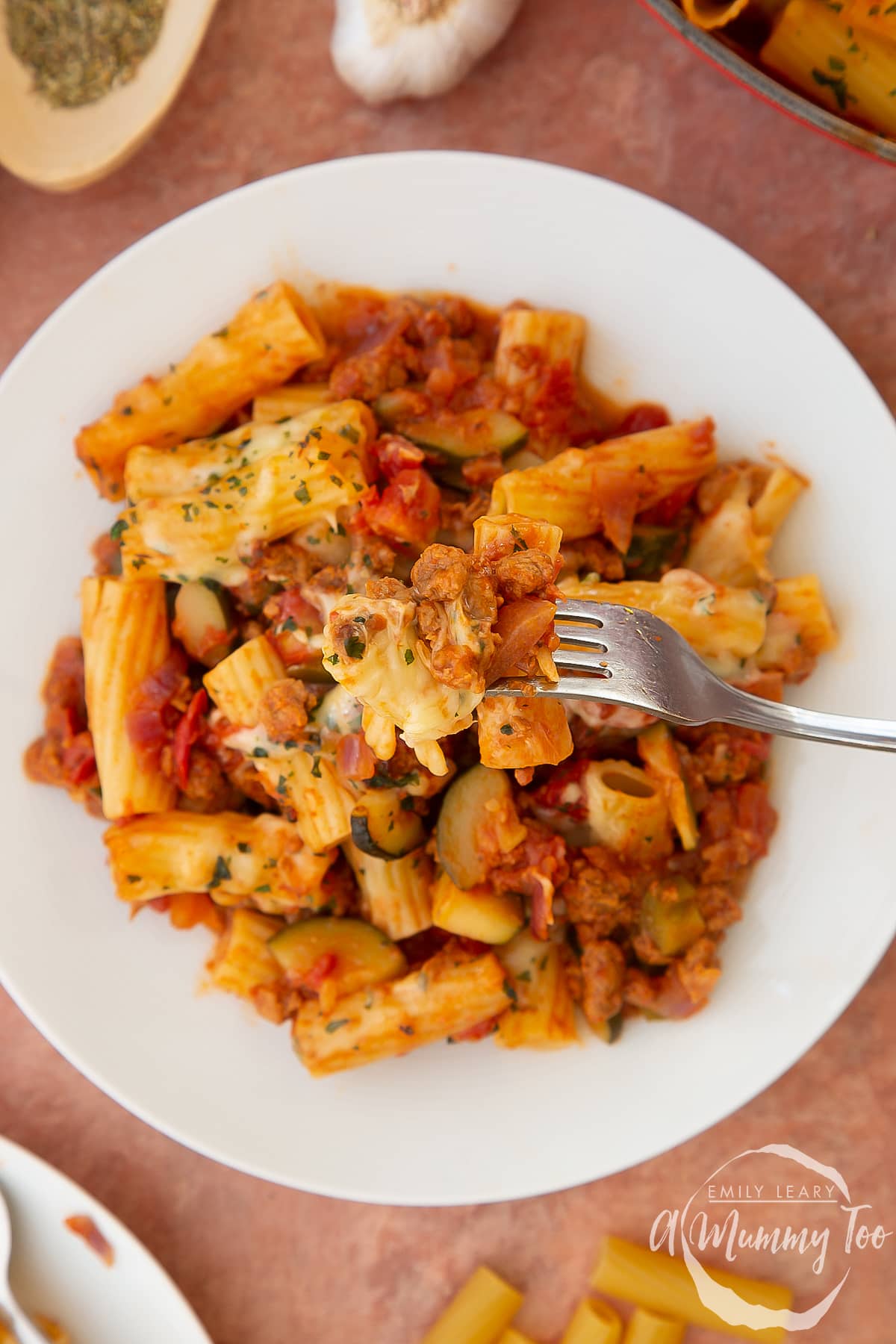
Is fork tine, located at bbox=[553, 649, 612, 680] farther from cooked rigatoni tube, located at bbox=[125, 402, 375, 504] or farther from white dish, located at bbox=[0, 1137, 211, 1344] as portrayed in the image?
white dish, located at bbox=[0, 1137, 211, 1344]

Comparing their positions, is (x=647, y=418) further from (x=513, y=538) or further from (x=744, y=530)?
(x=513, y=538)

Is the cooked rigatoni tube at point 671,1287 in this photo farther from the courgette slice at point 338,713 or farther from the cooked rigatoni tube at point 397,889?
the courgette slice at point 338,713

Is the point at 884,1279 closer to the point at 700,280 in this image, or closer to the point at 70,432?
the point at 700,280

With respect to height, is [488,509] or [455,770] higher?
[488,509]

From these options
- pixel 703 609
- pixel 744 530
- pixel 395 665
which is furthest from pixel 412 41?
pixel 395 665

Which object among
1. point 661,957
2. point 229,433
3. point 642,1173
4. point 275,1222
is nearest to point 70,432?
point 229,433

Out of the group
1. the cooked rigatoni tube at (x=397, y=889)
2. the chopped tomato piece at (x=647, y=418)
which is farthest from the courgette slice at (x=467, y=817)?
the chopped tomato piece at (x=647, y=418)
